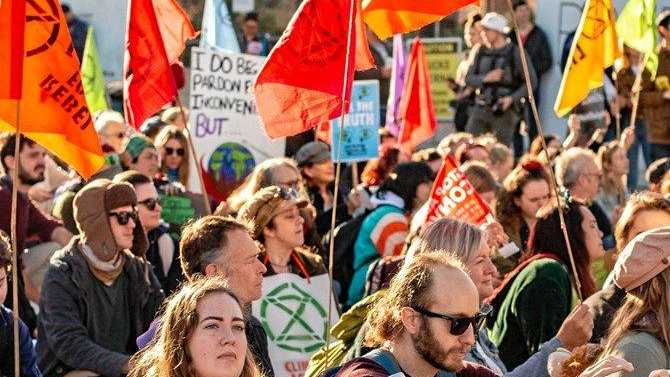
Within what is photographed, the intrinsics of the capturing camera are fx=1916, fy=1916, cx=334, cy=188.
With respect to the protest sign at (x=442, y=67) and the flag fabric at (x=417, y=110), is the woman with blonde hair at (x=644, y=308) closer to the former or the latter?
the flag fabric at (x=417, y=110)

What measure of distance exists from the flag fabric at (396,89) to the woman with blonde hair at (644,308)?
10295mm

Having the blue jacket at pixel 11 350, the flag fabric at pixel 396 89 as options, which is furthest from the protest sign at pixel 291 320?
the flag fabric at pixel 396 89

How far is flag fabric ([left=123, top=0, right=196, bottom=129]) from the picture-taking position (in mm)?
10133

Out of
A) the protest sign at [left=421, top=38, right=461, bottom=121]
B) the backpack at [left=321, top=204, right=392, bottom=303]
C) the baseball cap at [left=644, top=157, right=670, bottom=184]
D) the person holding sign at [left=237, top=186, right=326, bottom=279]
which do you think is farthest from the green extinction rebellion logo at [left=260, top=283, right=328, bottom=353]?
the protest sign at [left=421, top=38, right=461, bottom=121]

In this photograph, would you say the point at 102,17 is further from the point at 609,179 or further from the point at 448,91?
the point at 609,179

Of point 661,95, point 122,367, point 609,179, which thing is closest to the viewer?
point 122,367

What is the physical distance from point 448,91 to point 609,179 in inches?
220

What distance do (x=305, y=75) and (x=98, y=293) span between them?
152cm

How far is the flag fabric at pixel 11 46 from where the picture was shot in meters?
7.96

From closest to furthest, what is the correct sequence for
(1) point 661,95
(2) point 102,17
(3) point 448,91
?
(1) point 661,95
(3) point 448,91
(2) point 102,17

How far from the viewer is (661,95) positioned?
1727cm

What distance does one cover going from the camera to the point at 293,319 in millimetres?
9070

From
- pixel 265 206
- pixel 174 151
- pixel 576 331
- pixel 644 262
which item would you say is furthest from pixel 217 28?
pixel 644 262

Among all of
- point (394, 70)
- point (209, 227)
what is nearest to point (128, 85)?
point (209, 227)
